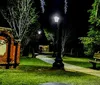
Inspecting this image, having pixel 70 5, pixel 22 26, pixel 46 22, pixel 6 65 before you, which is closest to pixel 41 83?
pixel 6 65

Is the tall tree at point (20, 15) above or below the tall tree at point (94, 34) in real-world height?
above

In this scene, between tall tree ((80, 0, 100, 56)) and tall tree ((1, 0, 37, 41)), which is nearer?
tall tree ((80, 0, 100, 56))

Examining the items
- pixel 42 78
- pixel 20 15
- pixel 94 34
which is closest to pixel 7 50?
pixel 42 78

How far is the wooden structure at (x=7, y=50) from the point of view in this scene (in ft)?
64.4

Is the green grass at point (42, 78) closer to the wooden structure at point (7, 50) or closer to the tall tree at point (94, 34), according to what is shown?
the wooden structure at point (7, 50)

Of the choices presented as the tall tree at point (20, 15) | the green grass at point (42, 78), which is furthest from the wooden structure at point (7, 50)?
the tall tree at point (20, 15)

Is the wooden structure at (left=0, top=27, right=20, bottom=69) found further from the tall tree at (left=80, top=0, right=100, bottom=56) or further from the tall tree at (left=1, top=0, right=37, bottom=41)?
the tall tree at (left=1, top=0, right=37, bottom=41)

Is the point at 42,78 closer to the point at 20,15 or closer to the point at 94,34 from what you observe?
the point at 94,34

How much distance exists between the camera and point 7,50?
19.9 meters

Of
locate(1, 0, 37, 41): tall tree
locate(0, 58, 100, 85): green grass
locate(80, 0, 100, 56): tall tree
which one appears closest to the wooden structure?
locate(0, 58, 100, 85): green grass

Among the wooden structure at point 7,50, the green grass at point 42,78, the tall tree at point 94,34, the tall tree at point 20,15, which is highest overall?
the tall tree at point 20,15

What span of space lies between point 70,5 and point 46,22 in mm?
14041

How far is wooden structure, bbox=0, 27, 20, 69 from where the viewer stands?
1964 centimetres

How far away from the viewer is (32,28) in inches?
1716
